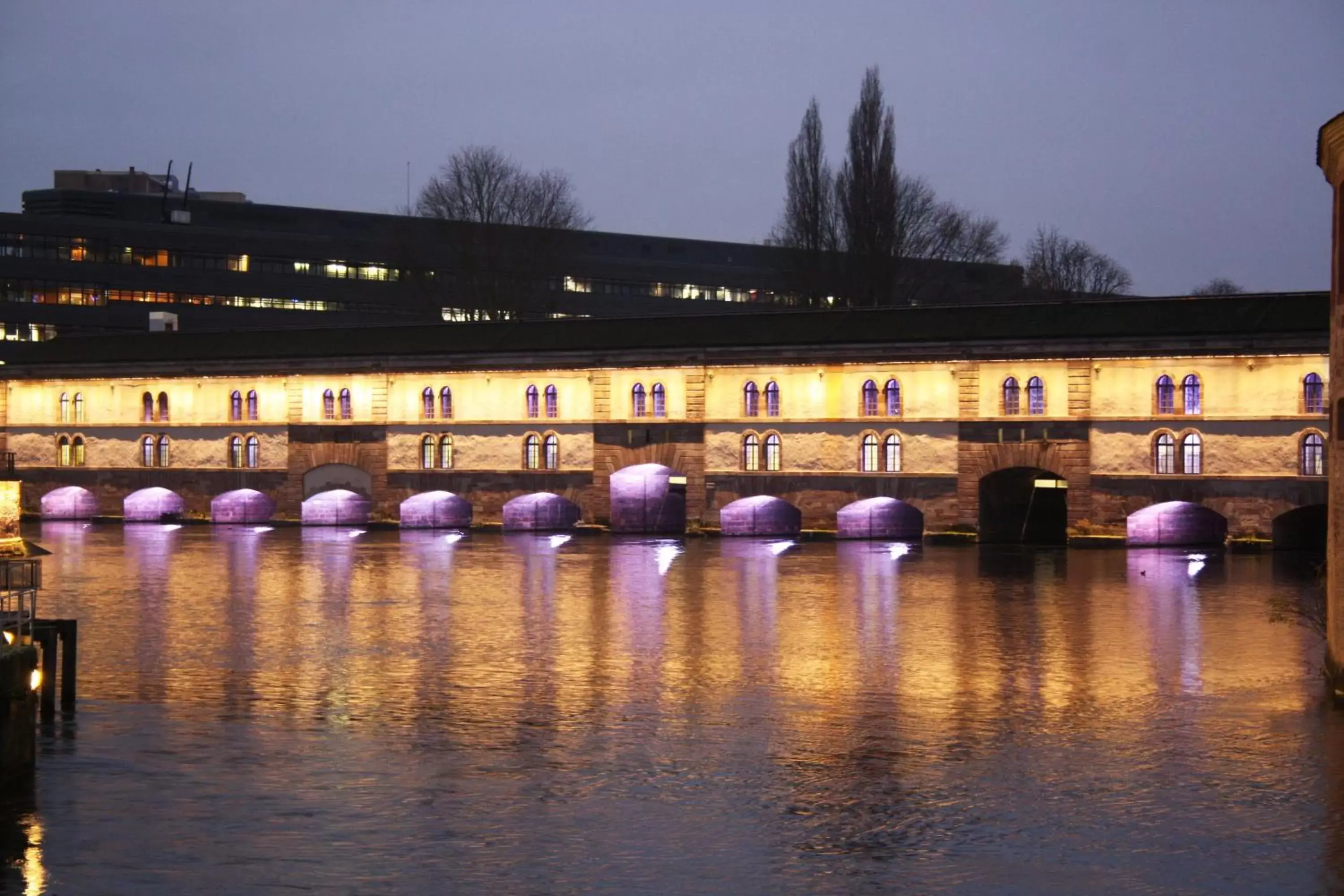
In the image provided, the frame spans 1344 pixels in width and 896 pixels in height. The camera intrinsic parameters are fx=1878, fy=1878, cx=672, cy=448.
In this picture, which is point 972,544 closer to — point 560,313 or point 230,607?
point 230,607

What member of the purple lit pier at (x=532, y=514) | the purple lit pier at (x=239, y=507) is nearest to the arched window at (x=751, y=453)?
the purple lit pier at (x=532, y=514)

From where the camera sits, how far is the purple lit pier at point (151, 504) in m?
83.8

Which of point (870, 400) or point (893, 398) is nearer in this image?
point (893, 398)

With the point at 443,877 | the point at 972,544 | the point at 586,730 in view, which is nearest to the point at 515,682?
the point at 586,730

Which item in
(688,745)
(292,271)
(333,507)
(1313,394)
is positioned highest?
(292,271)

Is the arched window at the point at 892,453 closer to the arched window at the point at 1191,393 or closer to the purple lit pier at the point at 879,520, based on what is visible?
the purple lit pier at the point at 879,520

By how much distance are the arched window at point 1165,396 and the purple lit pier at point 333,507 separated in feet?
110

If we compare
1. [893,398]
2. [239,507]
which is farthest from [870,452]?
[239,507]

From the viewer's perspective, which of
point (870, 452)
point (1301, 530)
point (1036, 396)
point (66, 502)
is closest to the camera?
point (1301, 530)

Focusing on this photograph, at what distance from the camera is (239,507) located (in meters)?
→ 81.8

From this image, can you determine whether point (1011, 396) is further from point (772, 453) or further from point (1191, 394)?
point (772, 453)

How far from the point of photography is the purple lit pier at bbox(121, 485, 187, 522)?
83.8 m

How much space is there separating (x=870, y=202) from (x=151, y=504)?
3480 cm

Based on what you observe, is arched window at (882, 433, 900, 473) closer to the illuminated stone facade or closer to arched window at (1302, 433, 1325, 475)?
the illuminated stone facade
